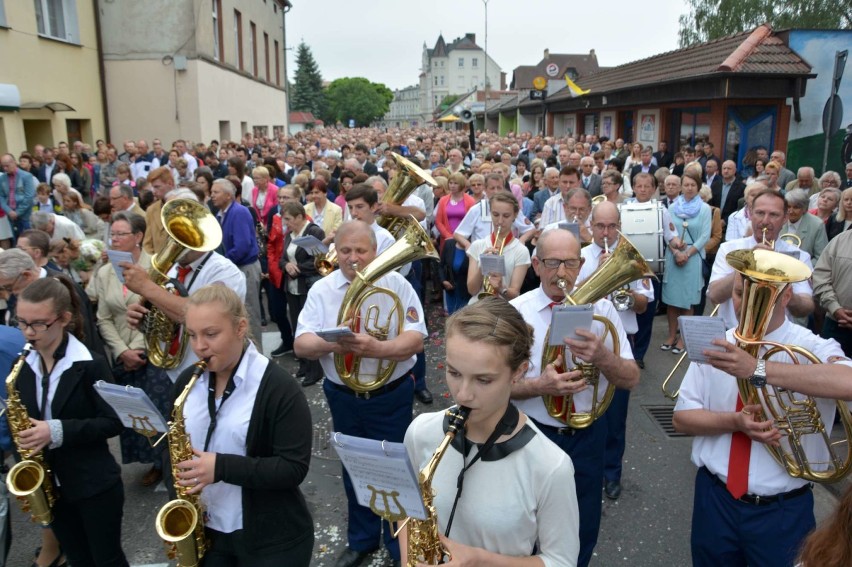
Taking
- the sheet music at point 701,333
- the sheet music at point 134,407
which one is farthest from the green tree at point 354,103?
the sheet music at point 701,333

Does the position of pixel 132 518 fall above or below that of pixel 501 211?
below

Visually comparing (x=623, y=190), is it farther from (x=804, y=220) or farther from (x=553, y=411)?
(x=553, y=411)

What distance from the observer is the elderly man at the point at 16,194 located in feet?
37.3

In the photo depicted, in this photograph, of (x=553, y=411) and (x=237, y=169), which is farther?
(x=237, y=169)

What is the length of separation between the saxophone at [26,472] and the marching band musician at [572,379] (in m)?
2.50

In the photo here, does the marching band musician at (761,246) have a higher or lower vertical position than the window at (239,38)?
lower

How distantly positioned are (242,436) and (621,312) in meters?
3.54

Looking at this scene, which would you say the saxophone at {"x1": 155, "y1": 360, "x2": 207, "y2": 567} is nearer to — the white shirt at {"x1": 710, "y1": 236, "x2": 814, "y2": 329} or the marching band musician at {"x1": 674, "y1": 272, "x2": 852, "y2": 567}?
the marching band musician at {"x1": 674, "y1": 272, "x2": 852, "y2": 567}

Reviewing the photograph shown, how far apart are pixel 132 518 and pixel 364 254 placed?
2.74 meters

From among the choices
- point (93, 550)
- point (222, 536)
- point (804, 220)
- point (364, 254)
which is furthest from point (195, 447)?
point (804, 220)

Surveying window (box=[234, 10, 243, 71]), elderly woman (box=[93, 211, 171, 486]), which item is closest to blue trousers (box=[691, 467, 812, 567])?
elderly woman (box=[93, 211, 171, 486])

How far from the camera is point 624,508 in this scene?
478 centimetres

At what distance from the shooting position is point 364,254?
401 centimetres

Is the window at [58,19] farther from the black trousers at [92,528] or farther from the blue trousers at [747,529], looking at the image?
the blue trousers at [747,529]
